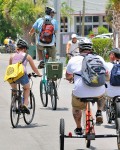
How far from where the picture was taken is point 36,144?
39.7 feet

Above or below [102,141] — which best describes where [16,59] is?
above

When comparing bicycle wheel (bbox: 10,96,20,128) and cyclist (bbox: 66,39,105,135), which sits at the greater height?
cyclist (bbox: 66,39,105,135)

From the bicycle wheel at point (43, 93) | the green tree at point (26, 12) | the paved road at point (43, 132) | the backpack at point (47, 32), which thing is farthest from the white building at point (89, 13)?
the paved road at point (43, 132)

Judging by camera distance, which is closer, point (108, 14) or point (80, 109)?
point (80, 109)

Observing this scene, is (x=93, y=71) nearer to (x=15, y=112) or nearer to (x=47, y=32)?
(x=15, y=112)

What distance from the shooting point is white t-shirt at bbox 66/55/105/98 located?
10.9 m

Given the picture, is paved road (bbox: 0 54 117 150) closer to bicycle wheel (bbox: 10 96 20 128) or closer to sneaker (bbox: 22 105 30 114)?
bicycle wheel (bbox: 10 96 20 128)

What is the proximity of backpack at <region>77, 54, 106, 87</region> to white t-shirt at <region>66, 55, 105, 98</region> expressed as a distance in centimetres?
12

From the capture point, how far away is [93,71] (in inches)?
422

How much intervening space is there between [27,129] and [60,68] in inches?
130

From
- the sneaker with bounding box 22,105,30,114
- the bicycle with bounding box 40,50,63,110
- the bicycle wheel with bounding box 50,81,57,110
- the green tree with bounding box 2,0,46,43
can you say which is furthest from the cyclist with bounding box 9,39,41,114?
the green tree with bounding box 2,0,46,43

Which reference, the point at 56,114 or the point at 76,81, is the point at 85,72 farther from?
the point at 56,114

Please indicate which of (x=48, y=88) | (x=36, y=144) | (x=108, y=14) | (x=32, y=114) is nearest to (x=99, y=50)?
(x=48, y=88)

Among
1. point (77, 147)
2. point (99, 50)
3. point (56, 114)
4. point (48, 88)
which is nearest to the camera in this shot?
point (77, 147)
